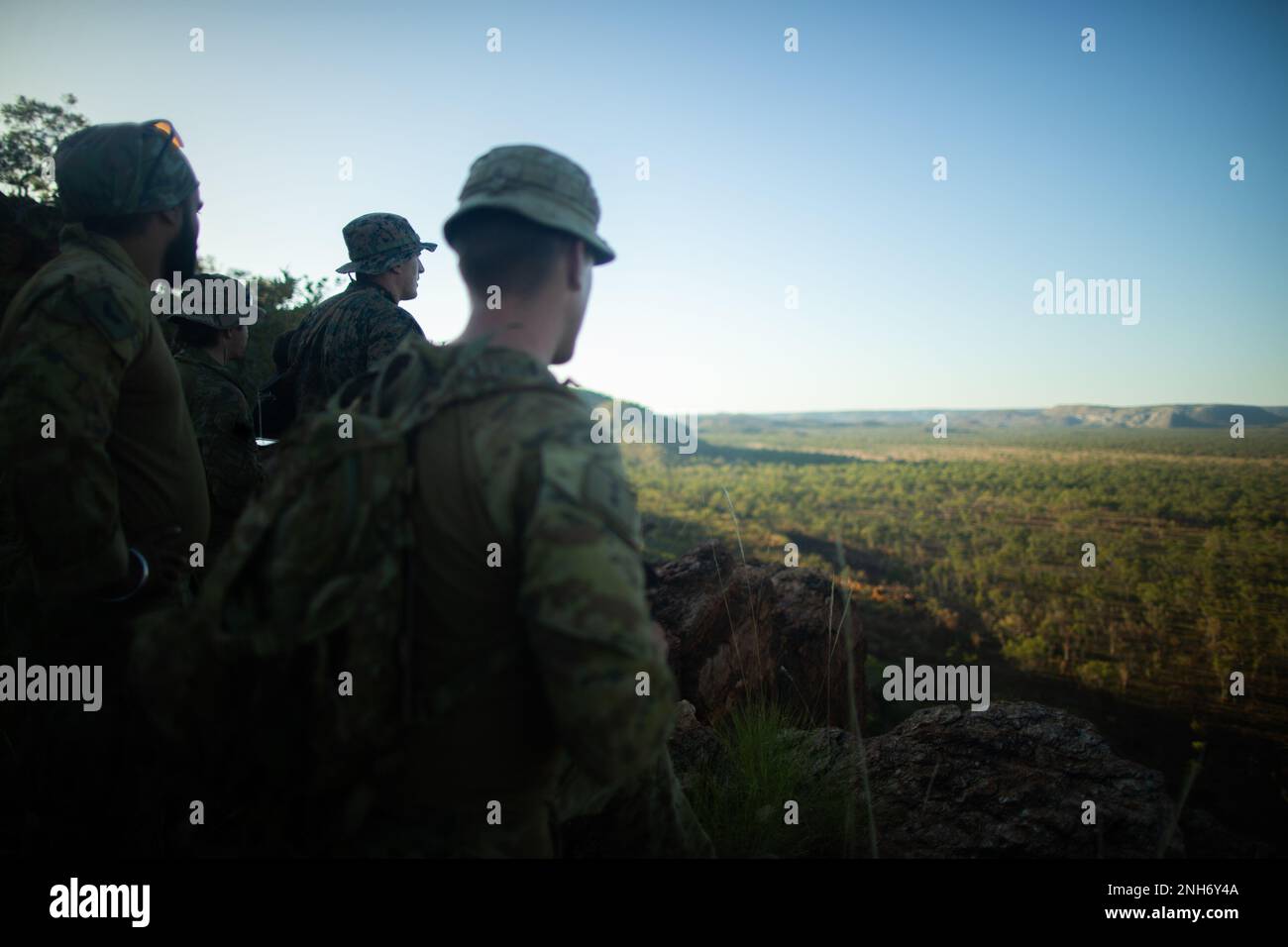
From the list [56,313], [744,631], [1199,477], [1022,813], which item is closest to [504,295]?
[56,313]

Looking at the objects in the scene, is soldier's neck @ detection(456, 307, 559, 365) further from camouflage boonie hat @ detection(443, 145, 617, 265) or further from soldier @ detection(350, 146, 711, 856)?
camouflage boonie hat @ detection(443, 145, 617, 265)

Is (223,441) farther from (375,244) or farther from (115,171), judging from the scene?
(115,171)

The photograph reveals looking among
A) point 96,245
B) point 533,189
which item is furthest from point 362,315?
point 533,189

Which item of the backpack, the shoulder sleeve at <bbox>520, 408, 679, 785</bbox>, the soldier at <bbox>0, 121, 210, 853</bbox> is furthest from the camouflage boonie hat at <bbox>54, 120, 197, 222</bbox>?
the shoulder sleeve at <bbox>520, 408, 679, 785</bbox>

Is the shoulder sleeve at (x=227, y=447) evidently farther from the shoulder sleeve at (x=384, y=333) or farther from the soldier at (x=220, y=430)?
the shoulder sleeve at (x=384, y=333)

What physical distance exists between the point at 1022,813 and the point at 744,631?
7.46 feet

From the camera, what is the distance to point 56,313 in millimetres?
1827

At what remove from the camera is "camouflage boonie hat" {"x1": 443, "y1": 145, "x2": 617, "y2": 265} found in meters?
1.41

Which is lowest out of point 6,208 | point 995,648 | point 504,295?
point 995,648

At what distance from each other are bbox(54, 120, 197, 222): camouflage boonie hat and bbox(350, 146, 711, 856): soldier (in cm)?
144

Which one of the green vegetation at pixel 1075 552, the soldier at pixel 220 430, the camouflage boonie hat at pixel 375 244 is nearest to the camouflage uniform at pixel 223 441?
the soldier at pixel 220 430

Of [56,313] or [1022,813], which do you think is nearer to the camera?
[56,313]
